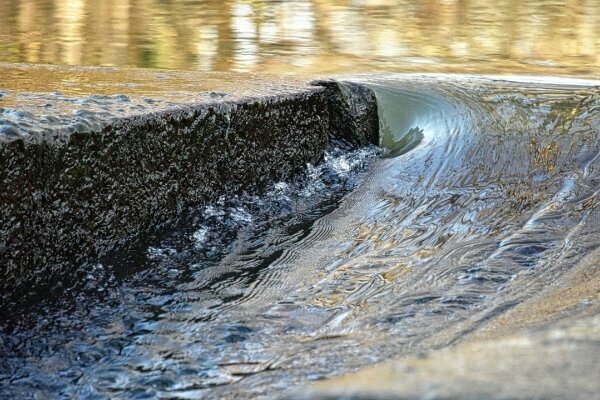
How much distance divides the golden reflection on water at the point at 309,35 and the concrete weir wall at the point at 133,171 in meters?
1.69

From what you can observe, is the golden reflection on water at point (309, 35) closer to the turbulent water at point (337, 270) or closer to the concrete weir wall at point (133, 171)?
the turbulent water at point (337, 270)

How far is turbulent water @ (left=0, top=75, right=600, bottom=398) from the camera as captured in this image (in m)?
1.55

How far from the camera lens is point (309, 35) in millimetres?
5910

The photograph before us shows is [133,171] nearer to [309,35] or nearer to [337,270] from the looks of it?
[337,270]

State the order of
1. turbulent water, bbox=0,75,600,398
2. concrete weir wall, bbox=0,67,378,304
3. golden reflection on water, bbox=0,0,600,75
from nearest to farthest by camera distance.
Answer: turbulent water, bbox=0,75,600,398 < concrete weir wall, bbox=0,67,378,304 < golden reflection on water, bbox=0,0,600,75

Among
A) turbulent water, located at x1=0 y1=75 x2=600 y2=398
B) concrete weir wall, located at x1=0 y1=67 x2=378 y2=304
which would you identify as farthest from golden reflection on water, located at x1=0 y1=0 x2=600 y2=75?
concrete weir wall, located at x1=0 y1=67 x2=378 y2=304

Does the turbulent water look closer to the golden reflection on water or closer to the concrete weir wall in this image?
the concrete weir wall

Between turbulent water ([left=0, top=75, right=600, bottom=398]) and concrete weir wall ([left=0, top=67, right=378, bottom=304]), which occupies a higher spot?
concrete weir wall ([left=0, top=67, right=378, bottom=304])

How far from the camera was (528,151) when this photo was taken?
3.05 m

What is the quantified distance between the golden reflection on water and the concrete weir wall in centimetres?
169

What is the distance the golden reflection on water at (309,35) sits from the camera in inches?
186

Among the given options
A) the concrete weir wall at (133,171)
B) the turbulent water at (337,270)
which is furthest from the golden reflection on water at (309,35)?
the concrete weir wall at (133,171)

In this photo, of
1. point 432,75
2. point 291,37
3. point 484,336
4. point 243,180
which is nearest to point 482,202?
point 243,180

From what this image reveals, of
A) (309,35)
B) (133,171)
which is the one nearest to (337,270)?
(133,171)
